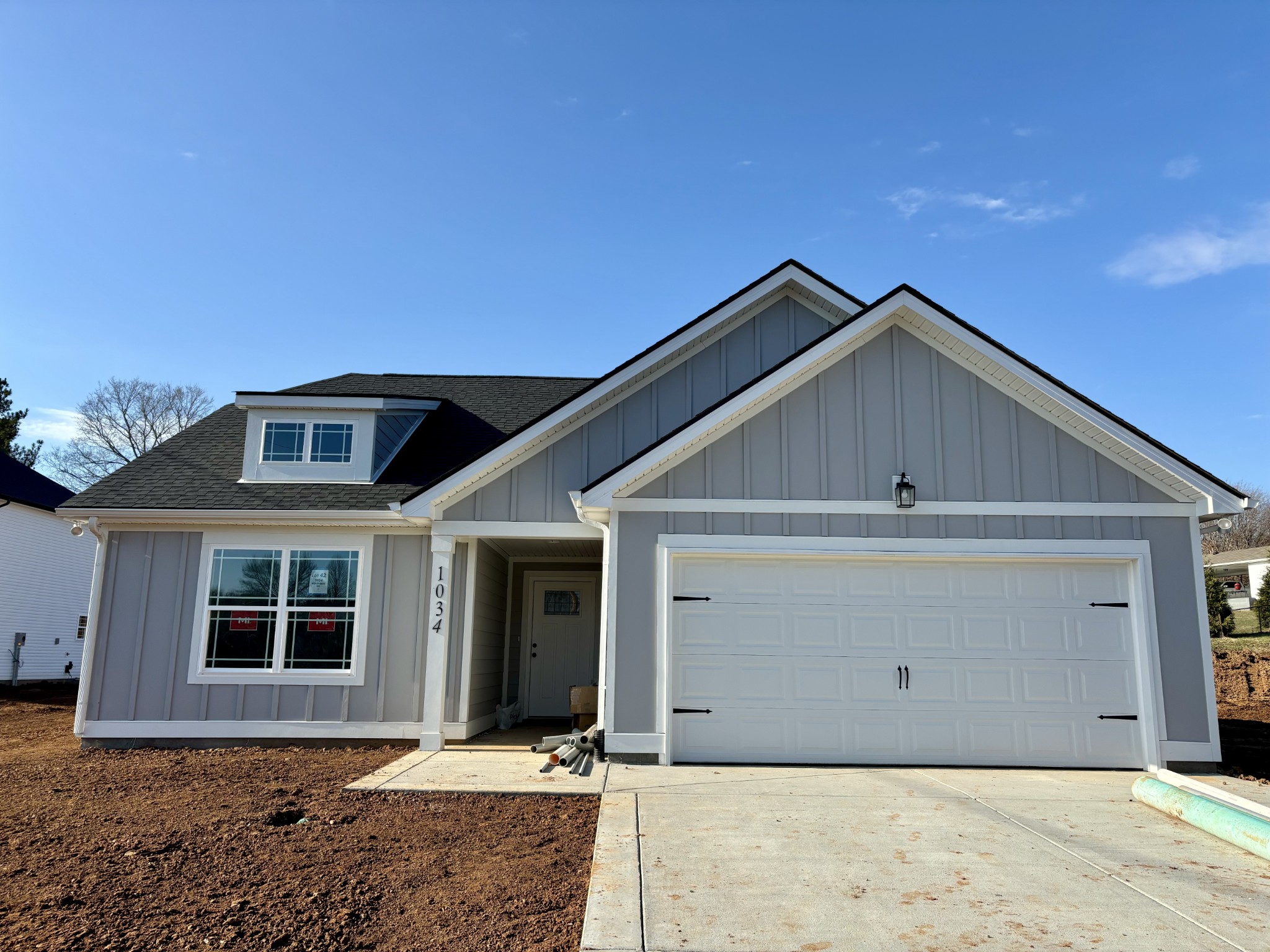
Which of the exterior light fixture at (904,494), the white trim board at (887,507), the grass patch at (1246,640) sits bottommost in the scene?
the grass patch at (1246,640)

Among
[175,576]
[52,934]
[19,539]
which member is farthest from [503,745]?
[19,539]

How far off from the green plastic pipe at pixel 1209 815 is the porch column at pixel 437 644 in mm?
6893

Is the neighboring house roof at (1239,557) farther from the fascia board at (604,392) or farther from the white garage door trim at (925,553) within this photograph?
the fascia board at (604,392)

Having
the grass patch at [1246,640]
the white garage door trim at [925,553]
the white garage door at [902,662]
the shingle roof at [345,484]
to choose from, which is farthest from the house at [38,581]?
the grass patch at [1246,640]

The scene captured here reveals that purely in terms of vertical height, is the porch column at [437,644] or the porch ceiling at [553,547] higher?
the porch ceiling at [553,547]

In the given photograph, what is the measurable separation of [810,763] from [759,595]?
1737 millimetres

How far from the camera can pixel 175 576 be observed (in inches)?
412

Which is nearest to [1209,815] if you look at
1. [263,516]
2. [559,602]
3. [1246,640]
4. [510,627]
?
[559,602]

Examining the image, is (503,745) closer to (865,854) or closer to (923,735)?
(923,735)

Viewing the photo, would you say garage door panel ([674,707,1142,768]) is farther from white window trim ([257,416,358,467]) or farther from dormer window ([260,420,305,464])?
dormer window ([260,420,305,464])

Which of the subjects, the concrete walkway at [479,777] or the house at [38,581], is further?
the house at [38,581]

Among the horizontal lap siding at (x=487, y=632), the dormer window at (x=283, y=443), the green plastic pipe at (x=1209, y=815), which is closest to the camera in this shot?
the green plastic pipe at (x=1209, y=815)

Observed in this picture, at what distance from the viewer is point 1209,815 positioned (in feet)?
19.4

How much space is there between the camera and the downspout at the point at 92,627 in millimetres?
10180
